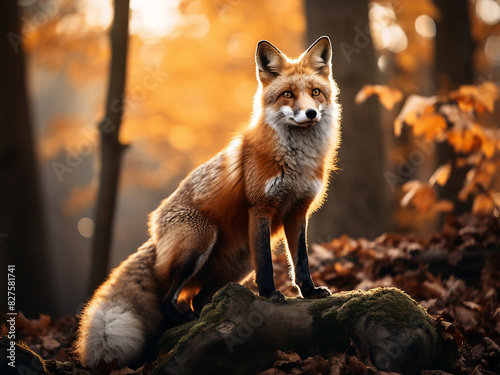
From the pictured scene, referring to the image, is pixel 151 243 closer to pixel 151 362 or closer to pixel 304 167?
pixel 151 362

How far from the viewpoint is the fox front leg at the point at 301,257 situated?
12.5 feet

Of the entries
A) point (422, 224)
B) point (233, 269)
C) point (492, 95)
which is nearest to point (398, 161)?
point (422, 224)

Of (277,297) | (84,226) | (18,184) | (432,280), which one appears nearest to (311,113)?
(277,297)

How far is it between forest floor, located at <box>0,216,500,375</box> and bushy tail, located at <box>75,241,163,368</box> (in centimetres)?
15

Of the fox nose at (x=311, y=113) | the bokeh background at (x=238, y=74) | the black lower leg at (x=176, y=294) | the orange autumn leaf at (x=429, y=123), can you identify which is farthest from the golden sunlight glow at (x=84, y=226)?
the fox nose at (x=311, y=113)

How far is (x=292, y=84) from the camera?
373cm

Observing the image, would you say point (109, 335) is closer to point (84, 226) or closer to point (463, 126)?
point (463, 126)

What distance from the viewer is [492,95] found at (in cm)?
582

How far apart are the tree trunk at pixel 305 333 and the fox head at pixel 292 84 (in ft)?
4.48

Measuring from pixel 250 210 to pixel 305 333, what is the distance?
3.38 ft

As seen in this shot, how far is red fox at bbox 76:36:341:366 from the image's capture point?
12.1 feet

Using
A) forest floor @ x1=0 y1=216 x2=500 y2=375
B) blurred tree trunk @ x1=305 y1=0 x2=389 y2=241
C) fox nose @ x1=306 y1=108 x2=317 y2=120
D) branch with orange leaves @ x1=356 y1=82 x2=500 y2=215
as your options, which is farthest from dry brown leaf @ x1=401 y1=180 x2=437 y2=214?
fox nose @ x1=306 y1=108 x2=317 y2=120

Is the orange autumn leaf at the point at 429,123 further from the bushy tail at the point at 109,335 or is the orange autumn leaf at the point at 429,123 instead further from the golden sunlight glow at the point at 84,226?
the golden sunlight glow at the point at 84,226

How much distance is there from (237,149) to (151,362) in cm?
180
